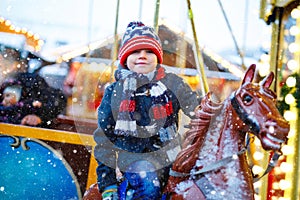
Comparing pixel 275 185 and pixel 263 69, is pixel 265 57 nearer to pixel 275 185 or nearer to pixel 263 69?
pixel 263 69

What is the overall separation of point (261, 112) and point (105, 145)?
24.9 inches

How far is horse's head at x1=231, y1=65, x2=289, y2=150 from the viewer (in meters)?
1.38

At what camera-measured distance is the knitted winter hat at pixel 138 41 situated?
1.69m

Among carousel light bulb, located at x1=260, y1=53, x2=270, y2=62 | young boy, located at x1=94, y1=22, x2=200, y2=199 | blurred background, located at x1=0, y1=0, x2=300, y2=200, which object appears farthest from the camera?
carousel light bulb, located at x1=260, y1=53, x2=270, y2=62

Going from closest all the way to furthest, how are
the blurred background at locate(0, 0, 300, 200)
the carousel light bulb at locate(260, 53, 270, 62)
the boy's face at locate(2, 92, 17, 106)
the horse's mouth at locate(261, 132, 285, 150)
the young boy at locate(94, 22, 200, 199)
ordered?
the horse's mouth at locate(261, 132, 285, 150), the young boy at locate(94, 22, 200, 199), the blurred background at locate(0, 0, 300, 200), the boy's face at locate(2, 92, 17, 106), the carousel light bulb at locate(260, 53, 270, 62)

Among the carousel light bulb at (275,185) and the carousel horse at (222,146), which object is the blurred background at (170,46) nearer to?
the carousel light bulb at (275,185)

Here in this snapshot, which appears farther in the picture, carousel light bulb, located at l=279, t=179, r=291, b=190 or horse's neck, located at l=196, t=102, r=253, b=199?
carousel light bulb, located at l=279, t=179, r=291, b=190

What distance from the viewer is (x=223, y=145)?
1.53m

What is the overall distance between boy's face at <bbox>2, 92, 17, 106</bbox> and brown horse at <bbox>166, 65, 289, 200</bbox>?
47.0 inches

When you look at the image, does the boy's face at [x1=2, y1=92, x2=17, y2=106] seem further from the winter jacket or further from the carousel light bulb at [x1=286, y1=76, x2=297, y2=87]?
the carousel light bulb at [x1=286, y1=76, x2=297, y2=87]

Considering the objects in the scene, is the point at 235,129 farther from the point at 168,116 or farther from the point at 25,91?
the point at 25,91

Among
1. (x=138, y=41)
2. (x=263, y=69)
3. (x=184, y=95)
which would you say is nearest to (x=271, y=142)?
(x=184, y=95)

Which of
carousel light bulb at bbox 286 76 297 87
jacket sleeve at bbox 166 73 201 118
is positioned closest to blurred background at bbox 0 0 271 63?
carousel light bulb at bbox 286 76 297 87

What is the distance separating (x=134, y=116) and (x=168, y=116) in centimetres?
14
